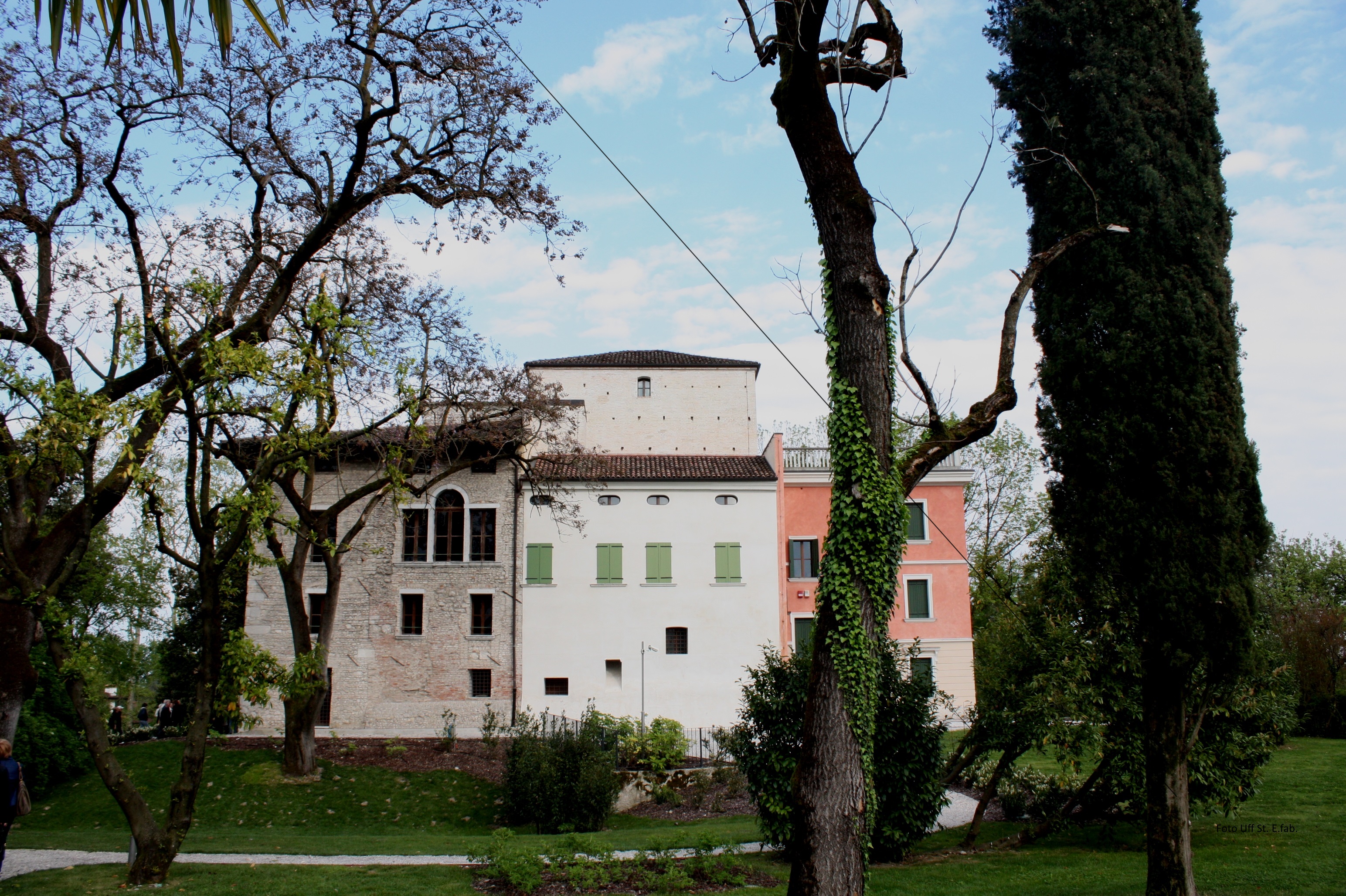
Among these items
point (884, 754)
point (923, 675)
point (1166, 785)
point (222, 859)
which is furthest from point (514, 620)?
point (1166, 785)

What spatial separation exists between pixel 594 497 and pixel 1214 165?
70.5 ft

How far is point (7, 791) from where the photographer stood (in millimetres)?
9438

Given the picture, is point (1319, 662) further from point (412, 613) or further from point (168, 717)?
point (168, 717)

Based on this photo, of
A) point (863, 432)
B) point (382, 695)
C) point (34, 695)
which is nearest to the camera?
point (863, 432)

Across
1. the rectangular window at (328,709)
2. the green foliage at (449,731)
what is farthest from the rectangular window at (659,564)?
the rectangular window at (328,709)

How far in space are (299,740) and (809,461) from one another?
60.0ft

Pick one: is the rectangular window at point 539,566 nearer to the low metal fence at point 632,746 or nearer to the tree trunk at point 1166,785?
the low metal fence at point 632,746

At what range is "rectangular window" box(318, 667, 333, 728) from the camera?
27.1 meters

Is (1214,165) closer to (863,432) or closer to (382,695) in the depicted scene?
(863,432)

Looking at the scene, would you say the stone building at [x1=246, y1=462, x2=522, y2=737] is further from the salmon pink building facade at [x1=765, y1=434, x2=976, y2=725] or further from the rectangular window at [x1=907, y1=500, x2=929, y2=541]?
the rectangular window at [x1=907, y1=500, x2=929, y2=541]

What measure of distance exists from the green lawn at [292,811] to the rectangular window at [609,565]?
8.52 meters

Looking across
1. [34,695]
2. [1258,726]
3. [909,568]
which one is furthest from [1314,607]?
[34,695]

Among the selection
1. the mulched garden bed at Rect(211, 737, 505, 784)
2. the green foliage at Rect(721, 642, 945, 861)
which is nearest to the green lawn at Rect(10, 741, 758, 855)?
the mulched garden bed at Rect(211, 737, 505, 784)

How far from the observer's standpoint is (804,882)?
6.39 meters
